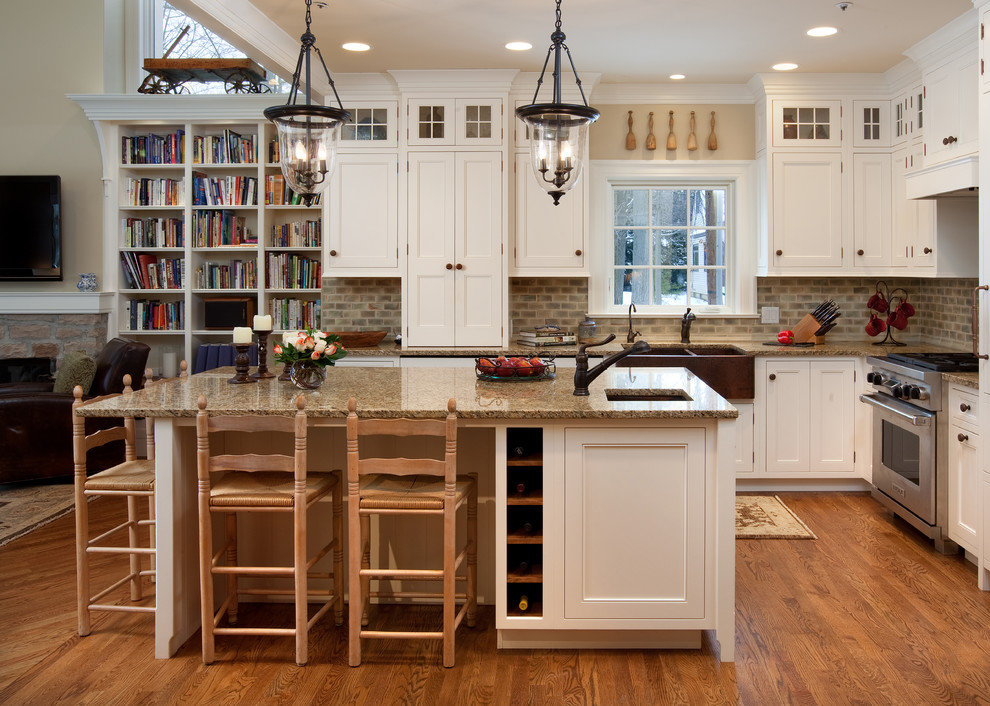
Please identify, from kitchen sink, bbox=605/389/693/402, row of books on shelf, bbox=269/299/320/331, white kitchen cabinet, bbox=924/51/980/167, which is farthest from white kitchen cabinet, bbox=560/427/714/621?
row of books on shelf, bbox=269/299/320/331

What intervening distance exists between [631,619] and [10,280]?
19.2 feet

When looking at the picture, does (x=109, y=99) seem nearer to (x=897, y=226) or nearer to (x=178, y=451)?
(x=178, y=451)

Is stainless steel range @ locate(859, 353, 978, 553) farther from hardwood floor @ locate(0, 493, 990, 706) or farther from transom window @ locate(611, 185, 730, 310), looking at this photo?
transom window @ locate(611, 185, 730, 310)

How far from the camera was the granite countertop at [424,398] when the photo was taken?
3020 millimetres

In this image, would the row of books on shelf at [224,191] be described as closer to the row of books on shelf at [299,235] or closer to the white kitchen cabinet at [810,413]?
the row of books on shelf at [299,235]

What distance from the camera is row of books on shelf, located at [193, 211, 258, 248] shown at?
6641mm

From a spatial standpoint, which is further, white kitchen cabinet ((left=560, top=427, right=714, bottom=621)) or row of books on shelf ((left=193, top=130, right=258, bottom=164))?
row of books on shelf ((left=193, top=130, right=258, bottom=164))

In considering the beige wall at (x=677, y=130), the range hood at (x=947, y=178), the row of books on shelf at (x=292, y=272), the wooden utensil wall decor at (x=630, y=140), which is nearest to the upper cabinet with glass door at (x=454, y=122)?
the beige wall at (x=677, y=130)

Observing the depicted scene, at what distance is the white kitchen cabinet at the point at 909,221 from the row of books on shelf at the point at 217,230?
4.49 m

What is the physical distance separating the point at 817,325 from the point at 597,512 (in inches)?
122

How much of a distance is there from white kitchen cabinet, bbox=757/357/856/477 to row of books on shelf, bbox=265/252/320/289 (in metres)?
3.32

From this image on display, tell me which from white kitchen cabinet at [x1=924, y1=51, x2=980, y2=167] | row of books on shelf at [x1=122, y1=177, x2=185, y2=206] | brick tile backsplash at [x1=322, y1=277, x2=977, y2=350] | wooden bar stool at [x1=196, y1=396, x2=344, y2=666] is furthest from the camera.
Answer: row of books on shelf at [x1=122, y1=177, x2=185, y2=206]

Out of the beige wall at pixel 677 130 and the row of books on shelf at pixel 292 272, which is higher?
the beige wall at pixel 677 130

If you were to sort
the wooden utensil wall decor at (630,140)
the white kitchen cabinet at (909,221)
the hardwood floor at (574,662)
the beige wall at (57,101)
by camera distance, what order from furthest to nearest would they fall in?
the beige wall at (57,101), the wooden utensil wall decor at (630,140), the white kitchen cabinet at (909,221), the hardwood floor at (574,662)
